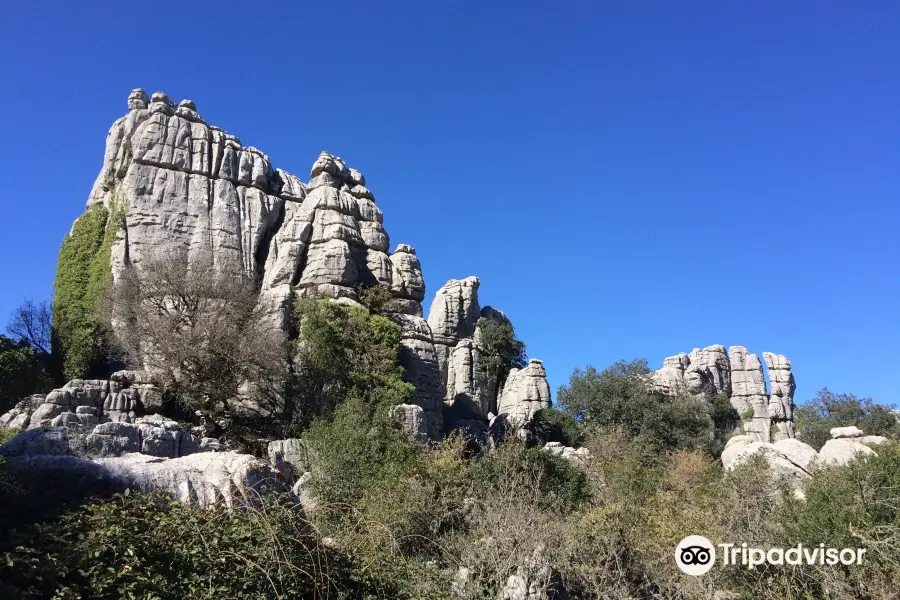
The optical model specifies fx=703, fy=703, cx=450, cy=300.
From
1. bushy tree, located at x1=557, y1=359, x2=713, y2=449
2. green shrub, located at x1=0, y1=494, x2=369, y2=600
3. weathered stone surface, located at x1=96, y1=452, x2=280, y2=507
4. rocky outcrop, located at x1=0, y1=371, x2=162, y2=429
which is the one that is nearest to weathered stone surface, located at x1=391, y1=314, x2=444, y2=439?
rocky outcrop, located at x1=0, y1=371, x2=162, y2=429

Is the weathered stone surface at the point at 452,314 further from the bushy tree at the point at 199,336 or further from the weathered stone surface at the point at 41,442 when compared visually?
the weathered stone surface at the point at 41,442

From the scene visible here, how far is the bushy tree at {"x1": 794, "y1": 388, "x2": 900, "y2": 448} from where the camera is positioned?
39.1m

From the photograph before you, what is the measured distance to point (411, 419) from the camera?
895 inches

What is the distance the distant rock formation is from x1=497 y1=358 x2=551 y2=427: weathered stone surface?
35.7 ft

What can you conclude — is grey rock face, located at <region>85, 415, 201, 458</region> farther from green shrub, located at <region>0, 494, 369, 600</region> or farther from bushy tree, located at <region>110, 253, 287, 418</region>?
green shrub, located at <region>0, 494, 369, 600</region>

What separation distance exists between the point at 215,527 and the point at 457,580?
360 centimetres

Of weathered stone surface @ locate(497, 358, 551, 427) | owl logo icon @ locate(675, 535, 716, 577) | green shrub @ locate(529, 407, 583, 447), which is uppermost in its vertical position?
weathered stone surface @ locate(497, 358, 551, 427)

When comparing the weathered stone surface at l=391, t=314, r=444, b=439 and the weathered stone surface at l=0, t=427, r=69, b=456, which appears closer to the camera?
the weathered stone surface at l=0, t=427, r=69, b=456

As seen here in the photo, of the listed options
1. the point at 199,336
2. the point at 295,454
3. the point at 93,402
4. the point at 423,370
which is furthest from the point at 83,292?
the point at 295,454

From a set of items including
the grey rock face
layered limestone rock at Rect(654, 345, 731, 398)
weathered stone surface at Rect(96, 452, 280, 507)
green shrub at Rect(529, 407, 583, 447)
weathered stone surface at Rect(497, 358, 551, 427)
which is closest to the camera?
weathered stone surface at Rect(96, 452, 280, 507)

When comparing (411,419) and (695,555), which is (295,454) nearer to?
(411,419)

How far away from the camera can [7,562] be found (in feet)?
16.3

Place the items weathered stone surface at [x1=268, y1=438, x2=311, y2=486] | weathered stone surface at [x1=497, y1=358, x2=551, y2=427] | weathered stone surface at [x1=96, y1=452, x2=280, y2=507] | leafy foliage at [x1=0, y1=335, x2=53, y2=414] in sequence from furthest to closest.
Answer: weathered stone surface at [x1=497, y1=358, x2=551, y2=427]
leafy foliage at [x1=0, y1=335, x2=53, y2=414]
weathered stone surface at [x1=268, y1=438, x2=311, y2=486]
weathered stone surface at [x1=96, y1=452, x2=280, y2=507]

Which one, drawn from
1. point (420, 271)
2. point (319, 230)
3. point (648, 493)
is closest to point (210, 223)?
point (319, 230)
